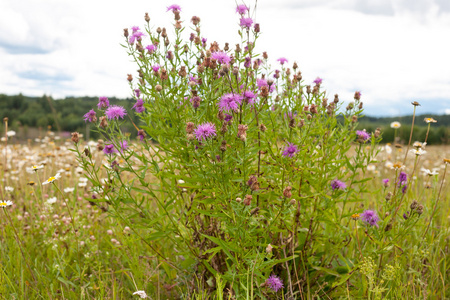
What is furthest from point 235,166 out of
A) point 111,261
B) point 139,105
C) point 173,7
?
point 111,261

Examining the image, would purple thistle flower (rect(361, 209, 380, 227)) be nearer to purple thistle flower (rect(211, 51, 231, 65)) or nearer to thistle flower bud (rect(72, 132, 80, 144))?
purple thistle flower (rect(211, 51, 231, 65))

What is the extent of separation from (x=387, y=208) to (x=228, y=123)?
1.35 metres

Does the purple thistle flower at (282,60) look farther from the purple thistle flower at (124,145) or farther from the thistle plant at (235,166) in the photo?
the purple thistle flower at (124,145)

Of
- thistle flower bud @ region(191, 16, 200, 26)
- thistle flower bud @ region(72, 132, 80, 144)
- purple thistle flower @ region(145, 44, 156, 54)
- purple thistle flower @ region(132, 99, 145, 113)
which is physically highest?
thistle flower bud @ region(191, 16, 200, 26)

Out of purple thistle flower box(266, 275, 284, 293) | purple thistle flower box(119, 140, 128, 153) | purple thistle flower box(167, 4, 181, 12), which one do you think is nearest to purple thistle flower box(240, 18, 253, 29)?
purple thistle flower box(167, 4, 181, 12)

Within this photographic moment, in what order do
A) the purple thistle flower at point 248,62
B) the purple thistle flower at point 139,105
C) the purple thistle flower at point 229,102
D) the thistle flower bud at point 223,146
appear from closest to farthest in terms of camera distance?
the thistle flower bud at point 223,146 → the purple thistle flower at point 229,102 → the purple thistle flower at point 248,62 → the purple thistle flower at point 139,105

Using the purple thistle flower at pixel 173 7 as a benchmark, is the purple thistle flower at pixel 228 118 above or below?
below

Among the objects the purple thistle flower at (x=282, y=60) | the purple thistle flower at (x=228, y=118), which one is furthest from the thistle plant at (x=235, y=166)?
the purple thistle flower at (x=282, y=60)

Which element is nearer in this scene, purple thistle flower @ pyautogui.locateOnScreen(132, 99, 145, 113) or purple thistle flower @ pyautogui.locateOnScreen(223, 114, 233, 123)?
purple thistle flower @ pyautogui.locateOnScreen(223, 114, 233, 123)

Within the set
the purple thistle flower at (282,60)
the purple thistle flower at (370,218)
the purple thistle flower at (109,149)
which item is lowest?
the purple thistle flower at (370,218)

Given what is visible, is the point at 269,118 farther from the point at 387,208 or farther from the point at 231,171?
the point at 387,208

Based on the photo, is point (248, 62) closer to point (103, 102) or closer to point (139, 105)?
point (139, 105)

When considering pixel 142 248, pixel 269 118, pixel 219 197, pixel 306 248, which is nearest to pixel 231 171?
pixel 219 197

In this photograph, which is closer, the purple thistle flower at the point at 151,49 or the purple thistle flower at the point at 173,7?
the purple thistle flower at the point at 151,49
